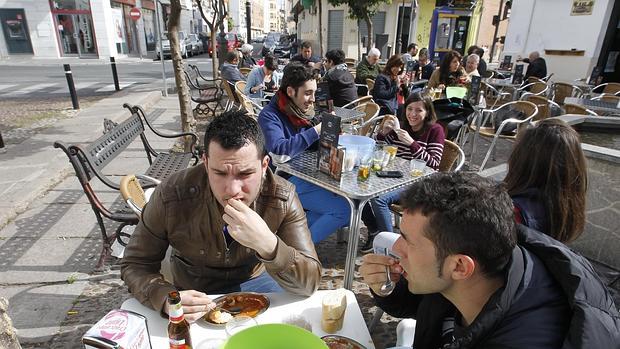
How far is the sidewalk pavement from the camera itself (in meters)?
2.59

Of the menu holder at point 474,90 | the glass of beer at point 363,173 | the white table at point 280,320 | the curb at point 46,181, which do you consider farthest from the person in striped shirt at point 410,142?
the curb at point 46,181

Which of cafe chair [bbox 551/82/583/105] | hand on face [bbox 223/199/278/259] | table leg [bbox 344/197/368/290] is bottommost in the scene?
table leg [bbox 344/197/368/290]

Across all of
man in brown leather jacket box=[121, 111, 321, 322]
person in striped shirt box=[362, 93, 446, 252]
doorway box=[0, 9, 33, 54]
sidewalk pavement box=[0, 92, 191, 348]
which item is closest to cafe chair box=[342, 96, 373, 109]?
person in striped shirt box=[362, 93, 446, 252]

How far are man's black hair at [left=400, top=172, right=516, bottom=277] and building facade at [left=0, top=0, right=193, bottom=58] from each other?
25.3 meters

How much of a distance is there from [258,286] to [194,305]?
564 millimetres

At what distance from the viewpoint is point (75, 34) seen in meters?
23.3

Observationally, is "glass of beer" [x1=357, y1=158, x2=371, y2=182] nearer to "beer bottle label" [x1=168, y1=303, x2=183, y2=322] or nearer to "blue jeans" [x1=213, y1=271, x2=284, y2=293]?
"blue jeans" [x1=213, y1=271, x2=284, y2=293]

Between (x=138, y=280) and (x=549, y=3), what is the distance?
15.5 m

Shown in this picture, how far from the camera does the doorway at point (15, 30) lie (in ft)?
71.5

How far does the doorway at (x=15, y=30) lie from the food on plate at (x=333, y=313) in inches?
1105

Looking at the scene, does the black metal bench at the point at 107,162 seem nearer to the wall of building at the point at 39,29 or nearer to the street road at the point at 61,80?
the street road at the point at 61,80

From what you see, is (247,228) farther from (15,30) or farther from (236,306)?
(15,30)

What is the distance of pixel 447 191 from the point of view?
1102 millimetres

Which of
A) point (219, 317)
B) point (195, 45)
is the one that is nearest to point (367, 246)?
point (219, 317)
